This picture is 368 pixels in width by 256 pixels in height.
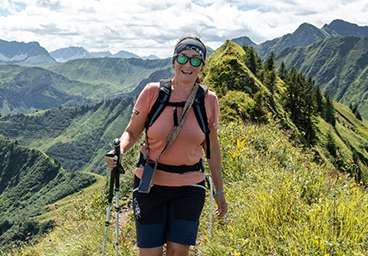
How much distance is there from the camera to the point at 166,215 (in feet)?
10.9

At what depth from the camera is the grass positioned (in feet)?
11.4

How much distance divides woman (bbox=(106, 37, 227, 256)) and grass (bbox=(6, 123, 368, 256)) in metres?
0.73

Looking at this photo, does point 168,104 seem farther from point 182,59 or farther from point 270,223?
point 270,223

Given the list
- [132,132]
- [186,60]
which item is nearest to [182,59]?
[186,60]

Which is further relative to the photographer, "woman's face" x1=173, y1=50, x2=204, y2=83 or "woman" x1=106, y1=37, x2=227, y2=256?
"woman's face" x1=173, y1=50, x2=204, y2=83

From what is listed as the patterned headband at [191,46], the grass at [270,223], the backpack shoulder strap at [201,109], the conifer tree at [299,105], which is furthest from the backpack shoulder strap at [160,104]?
the conifer tree at [299,105]

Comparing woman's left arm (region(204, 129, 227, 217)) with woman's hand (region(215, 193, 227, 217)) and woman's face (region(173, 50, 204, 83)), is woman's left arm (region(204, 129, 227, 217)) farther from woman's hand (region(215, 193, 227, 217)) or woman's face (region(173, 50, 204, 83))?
woman's face (region(173, 50, 204, 83))

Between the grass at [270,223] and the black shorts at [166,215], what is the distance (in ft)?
2.19

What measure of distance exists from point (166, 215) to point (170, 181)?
0.37 meters

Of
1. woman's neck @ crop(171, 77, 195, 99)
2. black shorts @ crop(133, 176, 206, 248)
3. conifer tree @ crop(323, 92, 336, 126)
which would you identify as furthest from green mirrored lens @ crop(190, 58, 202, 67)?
conifer tree @ crop(323, 92, 336, 126)

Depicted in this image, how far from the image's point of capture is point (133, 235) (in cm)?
522

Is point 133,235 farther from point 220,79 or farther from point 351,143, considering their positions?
point 351,143

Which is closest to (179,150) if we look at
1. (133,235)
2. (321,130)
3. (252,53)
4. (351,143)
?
(133,235)

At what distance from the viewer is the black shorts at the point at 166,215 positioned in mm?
3197
